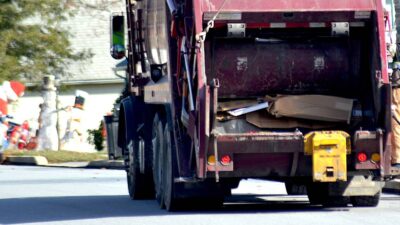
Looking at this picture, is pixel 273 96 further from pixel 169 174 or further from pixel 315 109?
pixel 169 174

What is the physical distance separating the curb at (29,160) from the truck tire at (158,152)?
16.2m

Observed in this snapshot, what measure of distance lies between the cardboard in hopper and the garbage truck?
0.01m

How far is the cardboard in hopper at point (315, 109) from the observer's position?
1298 cm

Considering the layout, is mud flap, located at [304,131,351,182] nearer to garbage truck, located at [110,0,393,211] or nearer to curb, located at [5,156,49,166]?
Answer: garbage truck, located at [110,0,393,211]

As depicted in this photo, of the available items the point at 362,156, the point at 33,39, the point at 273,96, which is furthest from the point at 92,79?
the point at 362,156

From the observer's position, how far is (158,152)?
14.6m

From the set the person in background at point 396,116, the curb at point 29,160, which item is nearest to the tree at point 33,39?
the curb at point 29,160

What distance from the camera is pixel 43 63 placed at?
40.7 m

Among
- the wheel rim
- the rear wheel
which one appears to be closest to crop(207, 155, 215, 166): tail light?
the wheel rim

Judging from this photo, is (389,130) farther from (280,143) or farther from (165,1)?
(165,1)

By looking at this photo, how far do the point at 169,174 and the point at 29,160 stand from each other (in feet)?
59.8

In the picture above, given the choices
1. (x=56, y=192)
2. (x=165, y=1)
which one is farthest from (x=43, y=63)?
(x=165, y=1)

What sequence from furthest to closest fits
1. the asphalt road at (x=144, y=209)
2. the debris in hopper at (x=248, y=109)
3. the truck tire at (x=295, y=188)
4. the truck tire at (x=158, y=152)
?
the truck tire at (x=295, y=188)
the truck tire at (x=158, y=152)
the debris in hopper at (x=248, y=109)
the asphalt road at (x=144, y=209)

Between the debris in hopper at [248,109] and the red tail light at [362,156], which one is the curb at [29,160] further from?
the red tail light at [362,156]
